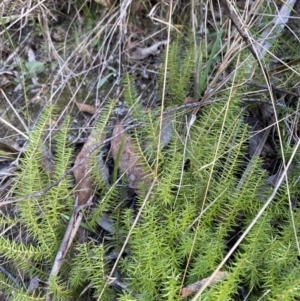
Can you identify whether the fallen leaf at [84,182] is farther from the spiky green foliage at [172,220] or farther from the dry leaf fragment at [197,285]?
the dry leaf fragment at [197,285]

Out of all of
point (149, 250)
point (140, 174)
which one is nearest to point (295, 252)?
point (149, 250)

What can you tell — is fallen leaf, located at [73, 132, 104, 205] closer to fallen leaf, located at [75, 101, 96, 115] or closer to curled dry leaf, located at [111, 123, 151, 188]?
curled dry leaf, located at [111, 123, 151, 188]

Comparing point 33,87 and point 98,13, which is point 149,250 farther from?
point 98,13

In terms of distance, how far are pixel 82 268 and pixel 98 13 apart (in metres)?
1.14

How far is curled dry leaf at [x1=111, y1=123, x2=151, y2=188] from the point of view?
1647mm

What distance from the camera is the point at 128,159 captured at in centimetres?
171

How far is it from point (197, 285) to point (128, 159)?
20.9 inches

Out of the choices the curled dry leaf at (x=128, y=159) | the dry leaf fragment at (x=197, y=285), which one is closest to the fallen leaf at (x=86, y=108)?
the curled dry leaf at (x=128, y=159)

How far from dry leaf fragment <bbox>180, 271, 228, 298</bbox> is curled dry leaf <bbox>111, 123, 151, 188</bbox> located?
38 centimetres

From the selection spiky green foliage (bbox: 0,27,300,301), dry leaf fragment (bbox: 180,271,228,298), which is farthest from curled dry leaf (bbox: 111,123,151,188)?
dry leaf fragment (bbox: 180,271,228,298)

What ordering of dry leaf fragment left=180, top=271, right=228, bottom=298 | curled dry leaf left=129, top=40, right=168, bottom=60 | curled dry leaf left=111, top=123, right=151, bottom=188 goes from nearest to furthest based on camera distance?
dry leaf fragment left=180, top=271, right=228, bottom=298, curled dry leaf left=111, top=123, right=151, bottom=188, curled dry leaf left=129, top=40, right=168, bottom=60

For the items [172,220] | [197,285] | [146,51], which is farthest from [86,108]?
[197,285]

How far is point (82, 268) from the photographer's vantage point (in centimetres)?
145

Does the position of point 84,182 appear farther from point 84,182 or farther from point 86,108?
point 86,108
